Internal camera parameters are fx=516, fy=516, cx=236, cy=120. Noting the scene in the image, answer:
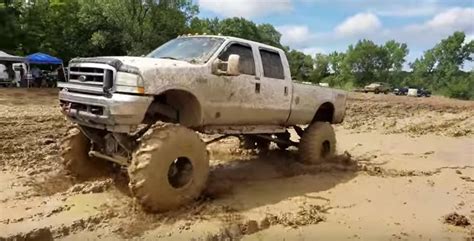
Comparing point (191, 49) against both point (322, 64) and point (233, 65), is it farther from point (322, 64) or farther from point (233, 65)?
point (322, 64)

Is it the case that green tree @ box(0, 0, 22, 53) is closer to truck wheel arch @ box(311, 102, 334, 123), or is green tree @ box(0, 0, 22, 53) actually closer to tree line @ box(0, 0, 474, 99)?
tree line @ box(0, 0, 474, 99)

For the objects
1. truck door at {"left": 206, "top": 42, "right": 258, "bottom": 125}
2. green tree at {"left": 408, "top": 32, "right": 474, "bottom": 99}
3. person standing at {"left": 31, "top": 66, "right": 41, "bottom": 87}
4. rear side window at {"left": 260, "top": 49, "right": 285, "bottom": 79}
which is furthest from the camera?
green tree at {"left": 408, "top": 32, "right": 474, "bottom": 99}

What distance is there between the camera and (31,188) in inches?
292

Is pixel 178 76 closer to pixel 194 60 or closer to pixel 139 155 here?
pixel 194 60

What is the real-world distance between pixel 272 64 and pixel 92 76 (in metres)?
3.21

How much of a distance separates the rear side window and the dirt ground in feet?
5.73

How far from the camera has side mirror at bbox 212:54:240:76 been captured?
6891mm

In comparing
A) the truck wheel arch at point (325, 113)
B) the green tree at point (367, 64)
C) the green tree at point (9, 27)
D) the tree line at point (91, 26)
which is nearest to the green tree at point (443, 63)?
the green tree at point (367, 64)

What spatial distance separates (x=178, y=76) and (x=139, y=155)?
1.16 meters

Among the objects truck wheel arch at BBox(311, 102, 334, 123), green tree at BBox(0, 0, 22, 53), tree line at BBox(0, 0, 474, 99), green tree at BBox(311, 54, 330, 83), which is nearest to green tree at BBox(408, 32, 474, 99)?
green tree at BBox(311, 54, 330, 83)

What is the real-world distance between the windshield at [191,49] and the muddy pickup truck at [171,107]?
→ 0.02 meters

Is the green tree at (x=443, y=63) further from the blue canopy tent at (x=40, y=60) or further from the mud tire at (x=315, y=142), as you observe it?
the mud tire at (x=315, y=142)

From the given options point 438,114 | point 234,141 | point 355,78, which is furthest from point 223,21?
point 234,141

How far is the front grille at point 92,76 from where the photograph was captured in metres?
6.23
